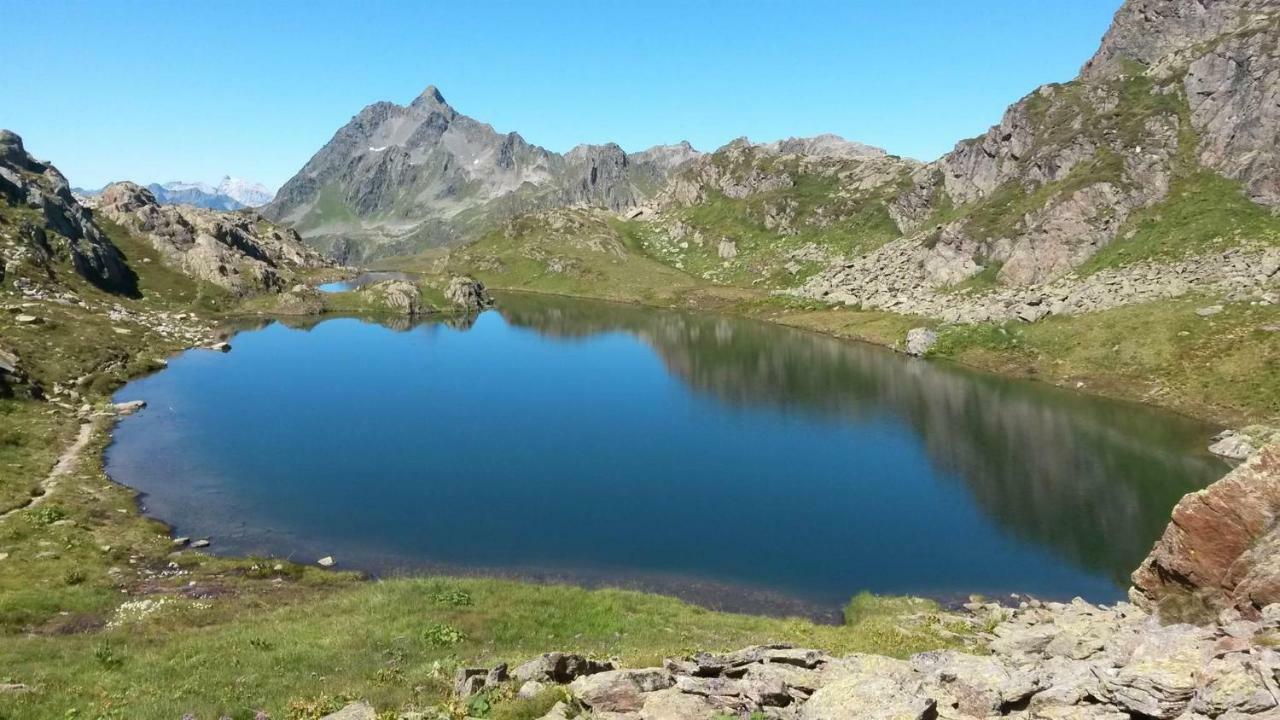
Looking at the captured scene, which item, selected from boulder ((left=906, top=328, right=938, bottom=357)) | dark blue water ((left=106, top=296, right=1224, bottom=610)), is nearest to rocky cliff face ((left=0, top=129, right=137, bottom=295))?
dark blue water ((left=106, top=296, right=1224, bottom=610))

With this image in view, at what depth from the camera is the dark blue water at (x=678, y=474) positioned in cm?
5141

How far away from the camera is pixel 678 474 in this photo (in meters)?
69.9

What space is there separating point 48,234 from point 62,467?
114892 millimetres

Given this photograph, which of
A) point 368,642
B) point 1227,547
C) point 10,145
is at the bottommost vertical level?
point 368,642

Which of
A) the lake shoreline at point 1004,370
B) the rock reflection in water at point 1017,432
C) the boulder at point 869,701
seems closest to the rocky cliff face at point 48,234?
the rock reflection in water at point 1017,432

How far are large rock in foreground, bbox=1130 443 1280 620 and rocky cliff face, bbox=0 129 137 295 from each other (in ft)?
506

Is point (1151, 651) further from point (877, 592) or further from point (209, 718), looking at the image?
point (877, 592)

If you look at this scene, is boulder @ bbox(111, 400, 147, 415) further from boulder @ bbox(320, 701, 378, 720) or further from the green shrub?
boulder @ bbox(320, 701, 378, 720)

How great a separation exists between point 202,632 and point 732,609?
2951 centimetres

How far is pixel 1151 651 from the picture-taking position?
18.1 metres

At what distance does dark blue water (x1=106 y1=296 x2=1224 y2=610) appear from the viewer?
5141 cm

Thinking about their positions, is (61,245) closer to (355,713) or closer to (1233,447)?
(355,713)

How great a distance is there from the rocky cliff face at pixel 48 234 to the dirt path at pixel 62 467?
6784 cm

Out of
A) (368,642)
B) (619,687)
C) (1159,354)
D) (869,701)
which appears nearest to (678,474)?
(368,642)
